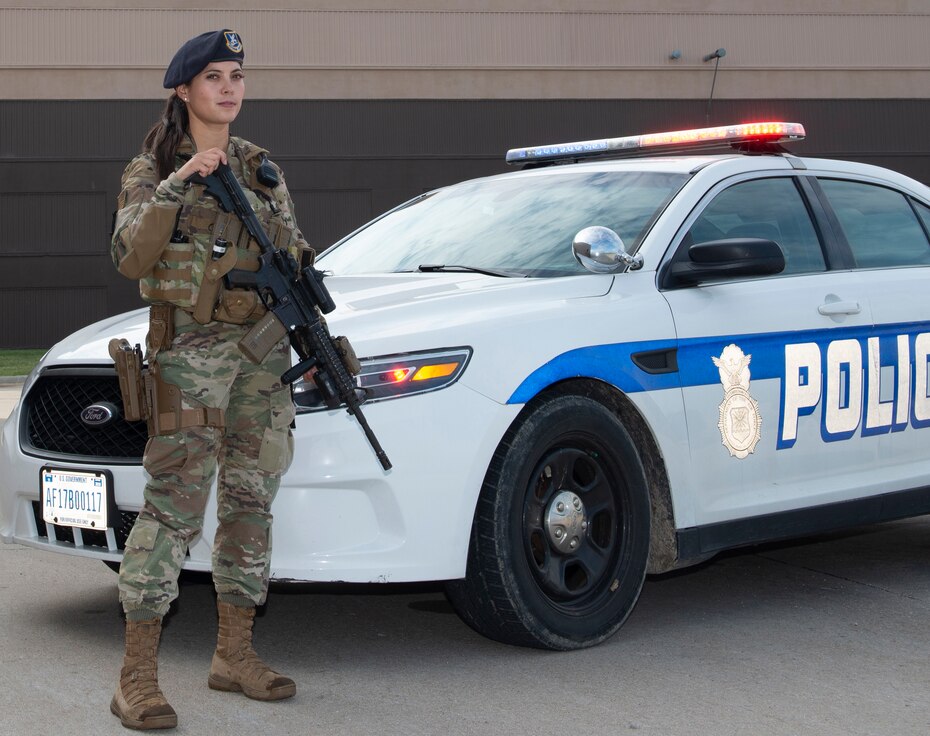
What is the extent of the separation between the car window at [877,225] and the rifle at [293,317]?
257cm

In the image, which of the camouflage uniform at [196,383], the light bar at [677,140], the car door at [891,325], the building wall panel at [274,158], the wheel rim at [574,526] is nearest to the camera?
the camouflage uniform at [196,383]

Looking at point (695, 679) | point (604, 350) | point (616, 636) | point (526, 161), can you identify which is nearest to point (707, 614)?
point (616, 636)

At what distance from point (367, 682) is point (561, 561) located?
74 cm

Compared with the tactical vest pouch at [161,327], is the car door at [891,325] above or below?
below

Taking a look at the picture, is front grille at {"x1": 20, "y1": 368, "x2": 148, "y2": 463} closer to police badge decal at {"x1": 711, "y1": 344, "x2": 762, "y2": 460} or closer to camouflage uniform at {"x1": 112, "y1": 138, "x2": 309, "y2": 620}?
camouflage uniform at {"x1": 112, "y1": 138, "x2": 309, "y2": 620}

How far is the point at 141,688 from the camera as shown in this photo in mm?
3654

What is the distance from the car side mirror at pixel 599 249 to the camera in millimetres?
4594

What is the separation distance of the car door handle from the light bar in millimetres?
680

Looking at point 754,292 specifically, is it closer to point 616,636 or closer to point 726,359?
point 726,359
